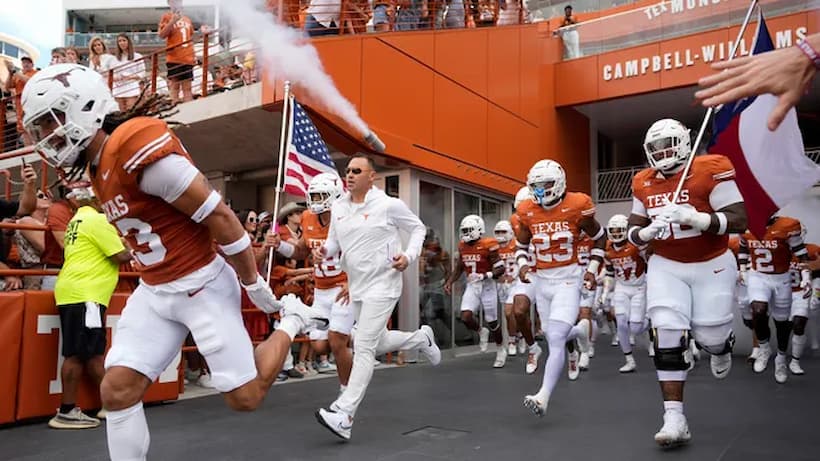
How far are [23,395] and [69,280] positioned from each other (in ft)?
3.54

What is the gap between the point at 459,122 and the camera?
44.7 ft

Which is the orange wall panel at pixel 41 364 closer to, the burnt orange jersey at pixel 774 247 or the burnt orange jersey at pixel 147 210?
the burnt orange jersey at pixel 147 210

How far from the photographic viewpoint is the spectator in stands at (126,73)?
1212 centimetres

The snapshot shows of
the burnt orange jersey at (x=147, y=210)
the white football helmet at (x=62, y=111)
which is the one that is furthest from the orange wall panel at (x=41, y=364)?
Result: the white football helmet at (x=62, y=111)

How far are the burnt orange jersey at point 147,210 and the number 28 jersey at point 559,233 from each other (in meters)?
4.28

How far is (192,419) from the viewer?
6141 mm

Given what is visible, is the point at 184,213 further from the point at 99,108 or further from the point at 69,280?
the point at 69,280

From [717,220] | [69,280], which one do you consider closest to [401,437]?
[717,220]

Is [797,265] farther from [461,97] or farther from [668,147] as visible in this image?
[461,97]

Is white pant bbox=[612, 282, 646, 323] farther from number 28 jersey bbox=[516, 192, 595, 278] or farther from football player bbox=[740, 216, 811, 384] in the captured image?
number 28 jersey bbox=[516, 192, 595, 278]

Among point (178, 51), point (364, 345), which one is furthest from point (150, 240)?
point (178, 51)

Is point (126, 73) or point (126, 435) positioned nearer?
point (126, 435)

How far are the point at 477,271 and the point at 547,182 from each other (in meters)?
5.36

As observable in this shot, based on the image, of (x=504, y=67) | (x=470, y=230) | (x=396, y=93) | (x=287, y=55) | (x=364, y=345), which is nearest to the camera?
(x=364, y=345)
